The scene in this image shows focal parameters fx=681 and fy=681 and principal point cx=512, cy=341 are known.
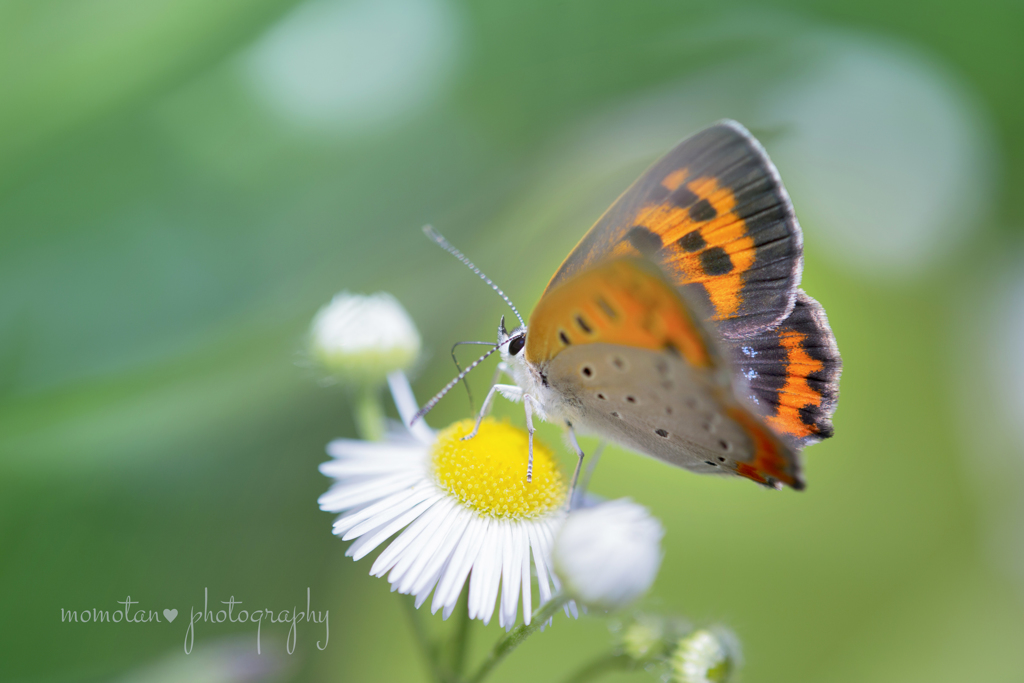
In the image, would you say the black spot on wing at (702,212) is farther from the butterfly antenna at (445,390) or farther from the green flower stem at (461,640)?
the green flower stem at (461,640)

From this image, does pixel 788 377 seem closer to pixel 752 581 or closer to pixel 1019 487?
pixel 752 581

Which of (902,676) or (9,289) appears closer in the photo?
(9,289)

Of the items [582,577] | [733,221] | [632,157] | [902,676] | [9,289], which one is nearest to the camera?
[582,577]

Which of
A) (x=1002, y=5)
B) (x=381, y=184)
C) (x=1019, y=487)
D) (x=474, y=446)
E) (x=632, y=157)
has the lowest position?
(x=1019, y=487)

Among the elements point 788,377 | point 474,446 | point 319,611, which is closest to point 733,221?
point 788,377

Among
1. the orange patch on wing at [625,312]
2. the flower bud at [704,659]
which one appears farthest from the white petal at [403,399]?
the flower bud at [704,659]

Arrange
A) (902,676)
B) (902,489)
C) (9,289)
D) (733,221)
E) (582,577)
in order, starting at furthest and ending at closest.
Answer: (902,489)
(902,676)
(9,289)
(733,221)
(582,577)

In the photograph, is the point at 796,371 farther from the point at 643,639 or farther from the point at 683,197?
the point at 643,639
